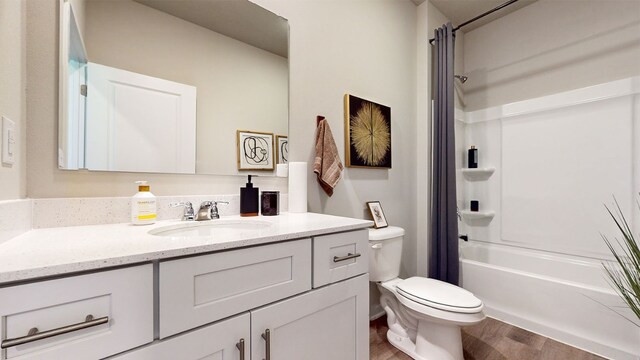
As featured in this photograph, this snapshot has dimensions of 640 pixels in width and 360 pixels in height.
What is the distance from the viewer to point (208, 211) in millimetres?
1140

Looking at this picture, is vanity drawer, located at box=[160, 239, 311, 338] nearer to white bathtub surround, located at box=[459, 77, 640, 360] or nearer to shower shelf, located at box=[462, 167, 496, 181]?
white bathtub surround, located at box=[459, 77, 640, 360]

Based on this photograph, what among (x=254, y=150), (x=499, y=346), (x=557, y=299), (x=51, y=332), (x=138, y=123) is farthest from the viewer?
(x=557, y=299)

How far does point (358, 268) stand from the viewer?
3.51ft

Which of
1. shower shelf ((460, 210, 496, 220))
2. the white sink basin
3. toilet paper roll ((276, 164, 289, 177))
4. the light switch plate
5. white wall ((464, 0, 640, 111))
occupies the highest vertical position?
white wall ((464, 0, 640, 111))

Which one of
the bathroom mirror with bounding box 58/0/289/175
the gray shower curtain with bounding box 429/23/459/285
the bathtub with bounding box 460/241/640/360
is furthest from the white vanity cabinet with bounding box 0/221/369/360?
the bathtub with bounding box 460/241/640/360

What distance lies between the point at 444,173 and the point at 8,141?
2.25m

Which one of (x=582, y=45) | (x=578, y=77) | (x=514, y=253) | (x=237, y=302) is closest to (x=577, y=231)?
(x=514, y=253)

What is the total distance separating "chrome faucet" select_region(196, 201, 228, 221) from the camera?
1.12 meters

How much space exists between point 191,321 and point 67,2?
3.84ft

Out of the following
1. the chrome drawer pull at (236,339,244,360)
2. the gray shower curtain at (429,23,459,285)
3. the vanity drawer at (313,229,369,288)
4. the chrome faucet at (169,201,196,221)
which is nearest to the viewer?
the chrome drawer pull at (236,339,244,360)

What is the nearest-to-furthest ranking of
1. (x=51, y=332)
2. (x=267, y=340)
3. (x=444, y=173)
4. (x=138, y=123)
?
(x=51, y=332) → (x=267, y=340) → (x=138, y=123) → (x=444, y=173)

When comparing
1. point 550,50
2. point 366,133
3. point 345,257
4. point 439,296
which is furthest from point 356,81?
point 550,50

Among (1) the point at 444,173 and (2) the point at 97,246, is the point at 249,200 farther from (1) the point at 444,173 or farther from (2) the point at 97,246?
(1) the point at 444,173

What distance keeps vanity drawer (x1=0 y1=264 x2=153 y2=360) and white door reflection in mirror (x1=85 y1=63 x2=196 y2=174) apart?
2.07 ft
